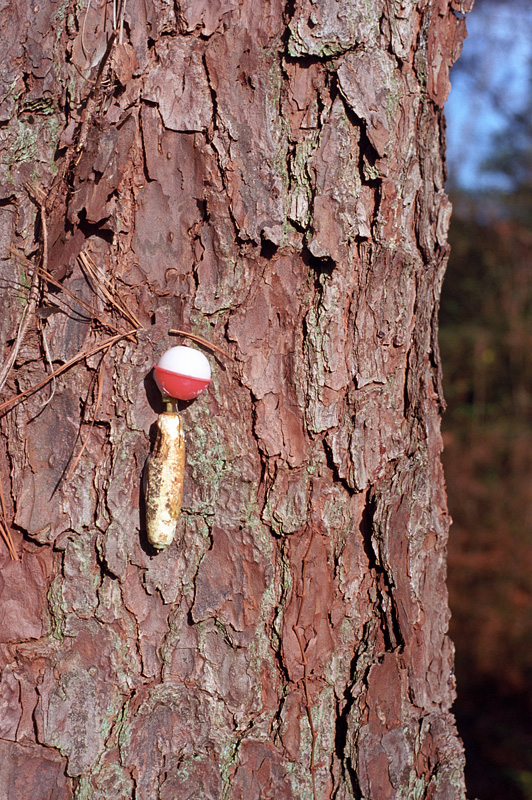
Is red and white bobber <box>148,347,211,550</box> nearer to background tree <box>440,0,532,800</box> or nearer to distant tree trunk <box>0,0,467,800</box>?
distant tree trunk <box>0,0,467,800</box>

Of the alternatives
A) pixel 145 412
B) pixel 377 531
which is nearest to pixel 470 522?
pixel 377 531

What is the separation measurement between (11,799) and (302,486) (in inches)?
28.5

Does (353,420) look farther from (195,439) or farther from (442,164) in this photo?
(442,164)

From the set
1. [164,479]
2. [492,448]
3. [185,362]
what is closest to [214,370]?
[185,362]

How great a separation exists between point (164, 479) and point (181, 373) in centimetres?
18

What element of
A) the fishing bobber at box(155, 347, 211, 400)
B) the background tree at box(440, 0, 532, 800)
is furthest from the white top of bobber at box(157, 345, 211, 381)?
the background tree at box(440, 0, 532, 800)

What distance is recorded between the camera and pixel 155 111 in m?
1.08

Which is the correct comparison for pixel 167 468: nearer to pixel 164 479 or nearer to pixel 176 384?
pixel 164 479

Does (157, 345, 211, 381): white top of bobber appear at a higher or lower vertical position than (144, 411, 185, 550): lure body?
higher

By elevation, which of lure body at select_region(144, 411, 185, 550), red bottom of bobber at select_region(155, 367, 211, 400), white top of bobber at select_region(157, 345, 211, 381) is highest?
white top of bobber at select_region(157, 345, 211, 381)

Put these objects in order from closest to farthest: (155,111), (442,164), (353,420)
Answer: (155,111)
(353,420)
(442,164)

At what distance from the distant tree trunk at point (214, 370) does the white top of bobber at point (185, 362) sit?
0.08m

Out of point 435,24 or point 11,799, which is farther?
point 435,24

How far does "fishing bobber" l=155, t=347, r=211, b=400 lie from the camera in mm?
1034
